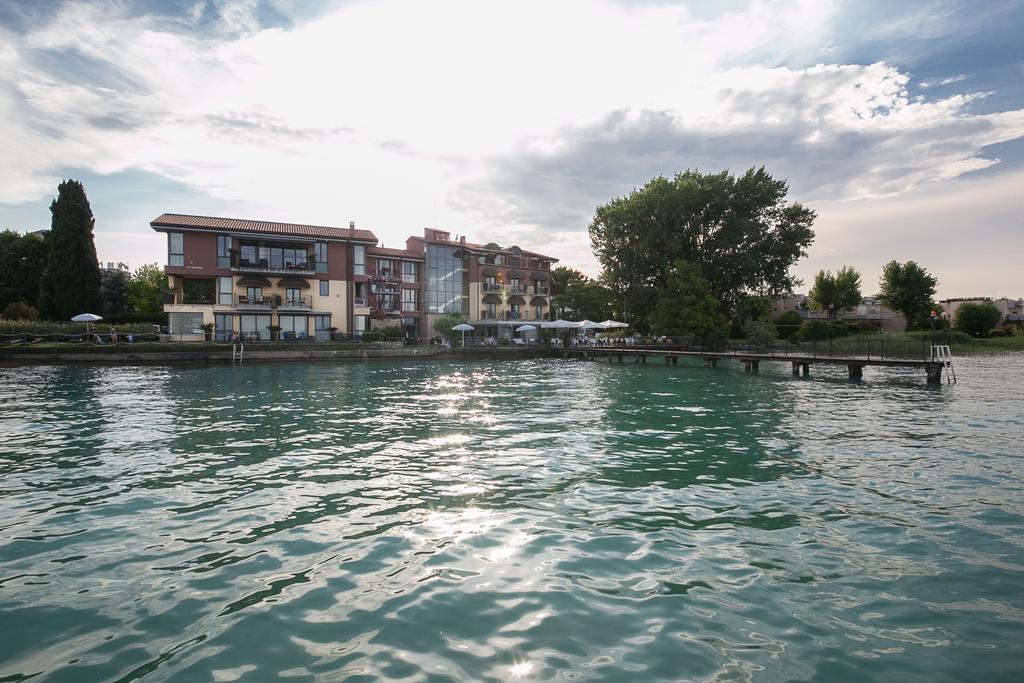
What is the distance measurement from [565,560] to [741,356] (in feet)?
111

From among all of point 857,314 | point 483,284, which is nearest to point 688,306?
point 483,284

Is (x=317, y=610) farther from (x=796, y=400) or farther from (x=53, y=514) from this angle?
(x=796, y=400)

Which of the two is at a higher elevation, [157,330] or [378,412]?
[157,330]

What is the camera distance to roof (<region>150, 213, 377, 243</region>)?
157ft

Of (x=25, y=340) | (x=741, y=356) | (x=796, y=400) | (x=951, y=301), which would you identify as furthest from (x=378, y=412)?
(x=951, y=301)

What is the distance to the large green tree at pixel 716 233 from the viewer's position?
4984 centimetres

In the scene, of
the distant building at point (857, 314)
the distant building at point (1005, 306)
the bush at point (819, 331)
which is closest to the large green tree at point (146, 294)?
the bush at point (819, 331)

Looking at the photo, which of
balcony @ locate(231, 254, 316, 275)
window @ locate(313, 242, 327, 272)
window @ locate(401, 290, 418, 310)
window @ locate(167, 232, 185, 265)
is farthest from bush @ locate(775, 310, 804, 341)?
window @ locate(167, 232, 185, 265)

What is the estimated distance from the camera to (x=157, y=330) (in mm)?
46531

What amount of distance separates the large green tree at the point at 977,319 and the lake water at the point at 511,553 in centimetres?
6736

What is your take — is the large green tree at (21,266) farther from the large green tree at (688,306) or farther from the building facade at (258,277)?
the large green tree at (688,306)

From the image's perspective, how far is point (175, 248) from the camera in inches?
1901

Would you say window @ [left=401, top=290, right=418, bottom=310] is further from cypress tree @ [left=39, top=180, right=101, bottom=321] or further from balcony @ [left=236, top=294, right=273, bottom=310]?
cypress tree @ [left=39, top=180, right=101, bottom=321]

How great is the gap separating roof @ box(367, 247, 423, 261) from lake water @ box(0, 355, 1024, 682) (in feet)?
152
